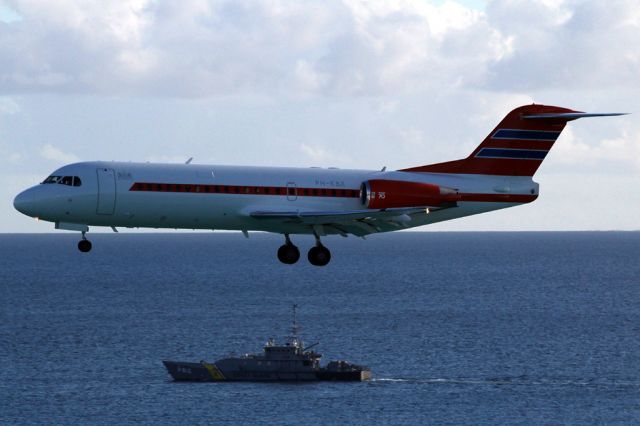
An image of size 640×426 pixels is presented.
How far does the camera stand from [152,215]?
5366cm

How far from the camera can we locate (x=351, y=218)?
54.6 m

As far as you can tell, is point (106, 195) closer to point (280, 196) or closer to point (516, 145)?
point (280, 196)

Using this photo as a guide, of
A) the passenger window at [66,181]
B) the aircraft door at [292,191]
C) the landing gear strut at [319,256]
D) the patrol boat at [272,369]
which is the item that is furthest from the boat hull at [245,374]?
the passenger window at [66,181]

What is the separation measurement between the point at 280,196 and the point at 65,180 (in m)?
9.45

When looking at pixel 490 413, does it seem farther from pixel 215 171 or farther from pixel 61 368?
pixel 215 171

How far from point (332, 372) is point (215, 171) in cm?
9862

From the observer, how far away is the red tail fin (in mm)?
60000

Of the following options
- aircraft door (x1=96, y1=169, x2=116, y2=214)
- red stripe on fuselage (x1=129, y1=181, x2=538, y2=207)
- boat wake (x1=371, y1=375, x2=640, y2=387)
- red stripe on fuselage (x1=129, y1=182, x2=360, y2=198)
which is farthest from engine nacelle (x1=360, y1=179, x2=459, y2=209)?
boat wake (x1=371, y1=375, x2=640, y2=387)

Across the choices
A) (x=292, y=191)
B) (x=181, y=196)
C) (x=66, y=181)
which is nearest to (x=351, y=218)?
(x=292, y=191)

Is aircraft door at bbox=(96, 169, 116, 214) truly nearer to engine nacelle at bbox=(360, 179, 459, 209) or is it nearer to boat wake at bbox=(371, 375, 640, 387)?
engine nacelle at bbox=(360, 179, 459, 209)

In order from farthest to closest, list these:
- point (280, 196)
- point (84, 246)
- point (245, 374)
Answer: point (245, 374), point (280, 196), point (84, 246)

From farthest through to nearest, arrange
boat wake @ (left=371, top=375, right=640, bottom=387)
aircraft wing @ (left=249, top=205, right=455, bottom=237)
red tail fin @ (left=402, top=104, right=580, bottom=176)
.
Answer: boat wake @ (left=371, top=375, right=640, bottom=387)
red tail fin @ (left=402, top=104, right=580, bottom=176)
aircraft wing @ (left=249, top=205, right=455, bottom=237)

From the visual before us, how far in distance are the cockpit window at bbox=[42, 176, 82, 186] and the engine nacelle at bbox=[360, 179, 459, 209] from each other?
1275cm

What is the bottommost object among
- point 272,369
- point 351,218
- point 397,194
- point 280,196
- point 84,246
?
point 272,369
